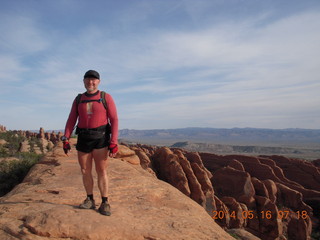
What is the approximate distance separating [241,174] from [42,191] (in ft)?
85.3

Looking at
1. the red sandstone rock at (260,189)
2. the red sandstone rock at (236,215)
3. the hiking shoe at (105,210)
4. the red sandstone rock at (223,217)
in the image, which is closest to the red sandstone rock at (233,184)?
the red sandstone rock at (260,189)

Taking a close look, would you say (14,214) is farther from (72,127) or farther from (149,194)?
(149,194)

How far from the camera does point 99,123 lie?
5273 millimetres

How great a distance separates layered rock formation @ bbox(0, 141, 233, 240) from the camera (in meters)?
4.23

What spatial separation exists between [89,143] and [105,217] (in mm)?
1490

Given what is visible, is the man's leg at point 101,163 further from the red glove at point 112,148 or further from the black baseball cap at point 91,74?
the black baseball cap at point 91,74

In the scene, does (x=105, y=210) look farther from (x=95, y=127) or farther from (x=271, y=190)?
(x=271, y=190)

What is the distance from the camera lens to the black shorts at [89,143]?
17.2ft

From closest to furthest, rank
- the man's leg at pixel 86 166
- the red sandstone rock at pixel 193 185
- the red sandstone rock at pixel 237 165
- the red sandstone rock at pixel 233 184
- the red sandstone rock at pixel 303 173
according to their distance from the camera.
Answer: the man's leg at pixel 86 166
the red sandstone rock at pixel 193 185
the red sandstone rock at pixel 233 184
the red sandstone rock at pixel 237 165
the red sandstone rock at pixel 303 173

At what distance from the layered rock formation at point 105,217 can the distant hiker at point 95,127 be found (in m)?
0.66

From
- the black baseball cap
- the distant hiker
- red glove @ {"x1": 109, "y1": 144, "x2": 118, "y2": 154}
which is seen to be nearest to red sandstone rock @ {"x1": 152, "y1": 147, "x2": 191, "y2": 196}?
the distant hiker

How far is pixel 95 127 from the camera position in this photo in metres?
5.27

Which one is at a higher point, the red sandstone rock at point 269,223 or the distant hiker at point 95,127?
the distant hiker at point 95,127

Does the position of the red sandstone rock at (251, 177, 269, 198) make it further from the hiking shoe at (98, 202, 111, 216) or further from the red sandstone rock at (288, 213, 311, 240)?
the hiking shoe at (98, 202, 111, 216)
